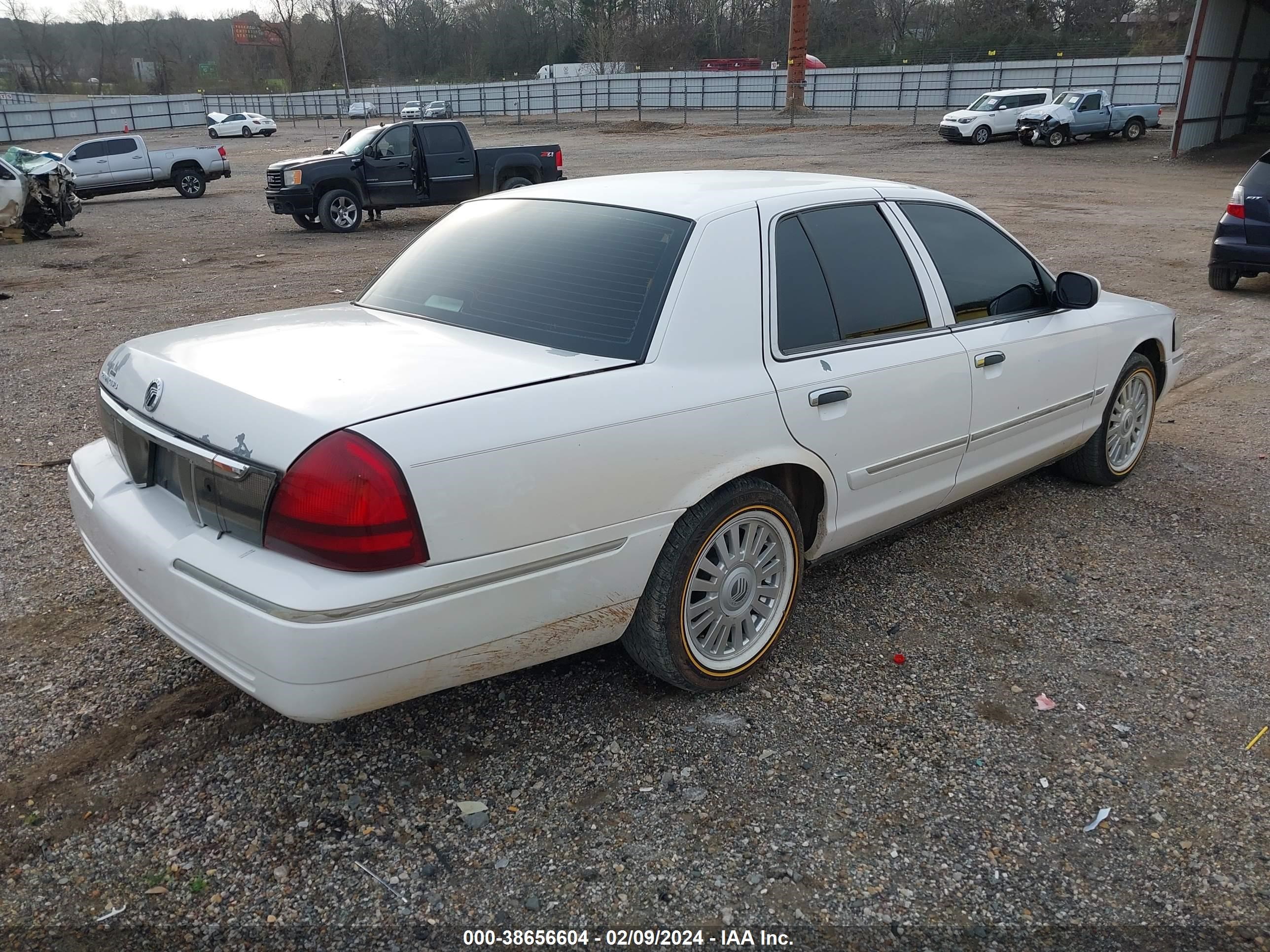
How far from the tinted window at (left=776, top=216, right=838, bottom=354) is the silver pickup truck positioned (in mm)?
31845

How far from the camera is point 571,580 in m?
2.66

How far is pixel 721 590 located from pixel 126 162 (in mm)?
24806

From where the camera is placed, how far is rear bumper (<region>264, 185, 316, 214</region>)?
16219mm

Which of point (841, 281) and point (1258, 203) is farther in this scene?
point (1258, 203)

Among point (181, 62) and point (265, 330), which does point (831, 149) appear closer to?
point (265, 330)

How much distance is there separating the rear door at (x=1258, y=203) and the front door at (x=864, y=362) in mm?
7909

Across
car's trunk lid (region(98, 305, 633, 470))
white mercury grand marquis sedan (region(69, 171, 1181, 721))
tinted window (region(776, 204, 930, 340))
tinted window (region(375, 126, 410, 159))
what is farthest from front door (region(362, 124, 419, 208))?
tinted window (region(776, 204, 930, 340))

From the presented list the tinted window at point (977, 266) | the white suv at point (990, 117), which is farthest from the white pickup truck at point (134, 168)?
the tinted window at point (977, 266)

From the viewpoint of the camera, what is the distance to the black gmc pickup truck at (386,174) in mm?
16297

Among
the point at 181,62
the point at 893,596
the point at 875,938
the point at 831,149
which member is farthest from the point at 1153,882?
the point at 181,62

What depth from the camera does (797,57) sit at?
49500mm

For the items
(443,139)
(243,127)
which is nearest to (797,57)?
(243,127)

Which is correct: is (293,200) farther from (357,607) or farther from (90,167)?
(357,607)

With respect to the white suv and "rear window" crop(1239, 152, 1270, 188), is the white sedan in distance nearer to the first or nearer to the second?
the white suv
